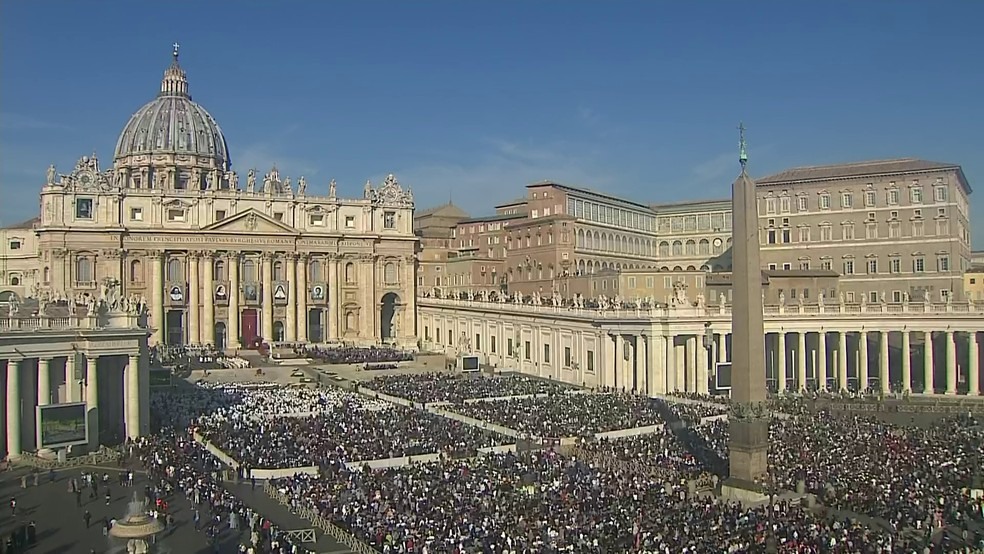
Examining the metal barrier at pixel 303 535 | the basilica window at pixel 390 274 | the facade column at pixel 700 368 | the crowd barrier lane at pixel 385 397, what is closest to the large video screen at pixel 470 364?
the crowd barrier lane at pixel 385 397

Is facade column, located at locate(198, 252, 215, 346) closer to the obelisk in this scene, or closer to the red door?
the red door

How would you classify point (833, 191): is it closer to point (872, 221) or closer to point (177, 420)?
point (872, 221)

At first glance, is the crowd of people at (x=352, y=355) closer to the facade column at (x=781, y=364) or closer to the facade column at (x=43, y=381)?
the facade column at (x=781, y=364)

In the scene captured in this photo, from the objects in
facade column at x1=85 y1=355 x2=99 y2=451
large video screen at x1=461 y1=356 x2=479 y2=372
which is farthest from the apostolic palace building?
large video screen at x1=461 y1=356 x2=479 y2=372

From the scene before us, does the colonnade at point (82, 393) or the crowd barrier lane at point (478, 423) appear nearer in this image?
the colonnade at point (82, 393)

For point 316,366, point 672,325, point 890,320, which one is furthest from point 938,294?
point 316,366
